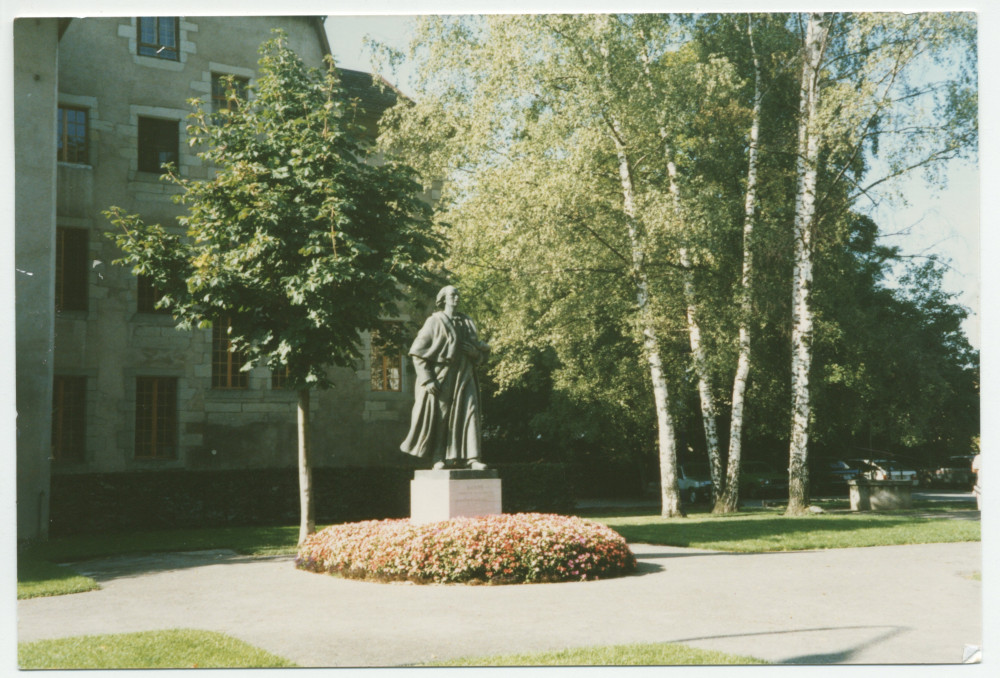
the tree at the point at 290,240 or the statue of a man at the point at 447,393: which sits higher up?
the tree at the point at 290,240

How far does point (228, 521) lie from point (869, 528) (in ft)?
40.2

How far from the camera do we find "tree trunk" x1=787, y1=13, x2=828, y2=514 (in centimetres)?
1719

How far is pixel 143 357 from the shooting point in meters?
18.0

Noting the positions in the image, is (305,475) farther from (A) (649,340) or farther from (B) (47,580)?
(A) (649,340)

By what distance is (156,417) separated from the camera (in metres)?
18.2

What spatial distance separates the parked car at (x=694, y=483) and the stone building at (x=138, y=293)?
12.4 metres

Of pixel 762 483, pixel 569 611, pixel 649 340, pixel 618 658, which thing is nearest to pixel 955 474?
pixel 649 340

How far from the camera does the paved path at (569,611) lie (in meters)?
6.66

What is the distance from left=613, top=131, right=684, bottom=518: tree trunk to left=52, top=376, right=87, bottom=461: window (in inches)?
442

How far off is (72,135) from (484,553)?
12.9 metres

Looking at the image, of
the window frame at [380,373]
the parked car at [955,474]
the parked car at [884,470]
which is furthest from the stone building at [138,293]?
the parked car at [884,470]

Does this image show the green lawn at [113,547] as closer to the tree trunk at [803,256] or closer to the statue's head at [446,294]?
the statue's head at [446,294]

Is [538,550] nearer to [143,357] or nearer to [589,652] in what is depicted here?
[589,652]

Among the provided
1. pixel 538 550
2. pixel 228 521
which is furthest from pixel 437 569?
pixel 228 521
